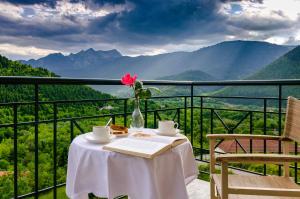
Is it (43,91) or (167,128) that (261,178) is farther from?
(43,91)

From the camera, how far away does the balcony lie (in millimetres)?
2098

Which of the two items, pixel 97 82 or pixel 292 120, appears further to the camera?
pixel 97 82

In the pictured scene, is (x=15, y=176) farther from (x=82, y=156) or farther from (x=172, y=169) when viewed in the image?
(x=172, y=169)

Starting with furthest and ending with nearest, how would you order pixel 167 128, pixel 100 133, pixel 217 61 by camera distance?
pixel 217 61, pixel 167 128, pixel 100 133

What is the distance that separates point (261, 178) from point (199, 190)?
1.17 meters

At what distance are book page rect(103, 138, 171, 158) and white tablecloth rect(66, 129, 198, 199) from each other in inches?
1.2

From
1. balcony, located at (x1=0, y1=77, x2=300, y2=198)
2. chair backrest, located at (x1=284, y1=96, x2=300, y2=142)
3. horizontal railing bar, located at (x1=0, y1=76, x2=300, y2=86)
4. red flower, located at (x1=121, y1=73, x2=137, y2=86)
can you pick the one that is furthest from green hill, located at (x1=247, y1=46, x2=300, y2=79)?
red flower, located at (x1=121, y1=73, x2=137, y2=86)

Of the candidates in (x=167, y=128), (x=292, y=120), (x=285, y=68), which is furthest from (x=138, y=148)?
(x=285, y=68)

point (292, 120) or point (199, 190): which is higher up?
point (292, 120)

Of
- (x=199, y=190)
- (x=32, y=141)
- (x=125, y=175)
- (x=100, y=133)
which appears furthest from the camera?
(x=32, y=141)

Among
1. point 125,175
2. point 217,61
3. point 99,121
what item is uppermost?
point 217,61

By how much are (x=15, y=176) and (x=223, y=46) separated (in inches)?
1342

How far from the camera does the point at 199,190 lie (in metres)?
2.99

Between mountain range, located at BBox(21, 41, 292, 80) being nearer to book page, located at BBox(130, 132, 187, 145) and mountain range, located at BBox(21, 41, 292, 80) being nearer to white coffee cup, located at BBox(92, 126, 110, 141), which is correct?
book page, located at BBox(130, 132, 187, 145)
